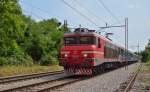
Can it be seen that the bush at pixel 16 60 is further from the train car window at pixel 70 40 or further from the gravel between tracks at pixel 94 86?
the gravel between tracks at pixel 94 86

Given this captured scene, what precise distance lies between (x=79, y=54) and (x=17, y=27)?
1561cm

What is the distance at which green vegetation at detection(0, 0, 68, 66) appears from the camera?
127ft

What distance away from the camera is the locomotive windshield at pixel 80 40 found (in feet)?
85.9

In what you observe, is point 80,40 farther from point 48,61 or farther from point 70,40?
point 48,61

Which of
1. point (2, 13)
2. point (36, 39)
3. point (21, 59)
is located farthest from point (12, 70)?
point (36, 39)

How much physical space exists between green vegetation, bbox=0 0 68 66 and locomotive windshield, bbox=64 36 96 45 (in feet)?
19.2

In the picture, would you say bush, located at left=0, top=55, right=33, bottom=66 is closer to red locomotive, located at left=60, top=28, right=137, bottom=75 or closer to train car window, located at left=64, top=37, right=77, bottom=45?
train car window, located at left=64, top=37, right=77, bottom=45

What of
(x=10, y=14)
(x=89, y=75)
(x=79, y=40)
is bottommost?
(x=89, y=75)

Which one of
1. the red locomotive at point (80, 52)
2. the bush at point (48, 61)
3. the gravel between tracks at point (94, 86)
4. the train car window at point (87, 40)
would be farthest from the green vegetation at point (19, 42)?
the gravel between tracks at point (94, 86)

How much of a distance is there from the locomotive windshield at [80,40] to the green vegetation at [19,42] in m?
5.87

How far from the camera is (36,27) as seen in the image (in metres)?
55.8

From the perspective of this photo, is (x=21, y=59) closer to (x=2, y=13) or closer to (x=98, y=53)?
(x=2, y=13)

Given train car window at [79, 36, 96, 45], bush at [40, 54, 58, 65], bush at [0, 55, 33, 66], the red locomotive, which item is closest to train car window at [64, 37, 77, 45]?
the red locomotive

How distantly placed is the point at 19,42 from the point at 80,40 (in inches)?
1041
